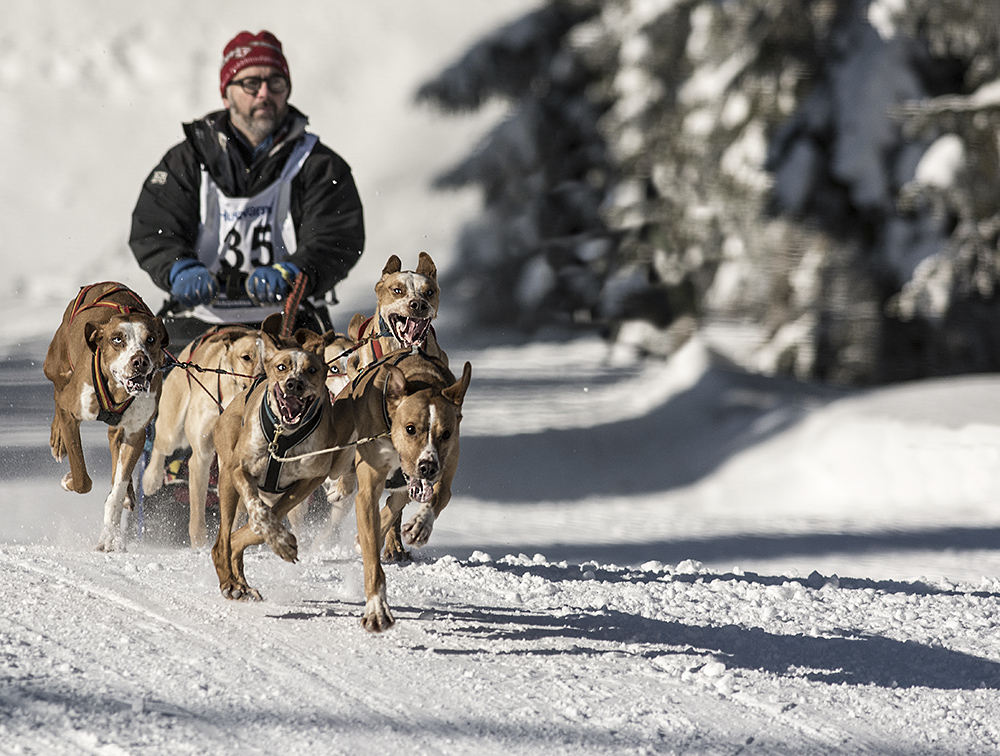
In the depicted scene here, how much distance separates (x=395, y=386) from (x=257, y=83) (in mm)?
2328

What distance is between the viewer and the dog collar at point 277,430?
11.7 ft

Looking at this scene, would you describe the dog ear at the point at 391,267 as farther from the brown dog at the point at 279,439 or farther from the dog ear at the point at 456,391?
the dog ear at the point at 456,391

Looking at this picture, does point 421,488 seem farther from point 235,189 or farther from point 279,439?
point 235,189

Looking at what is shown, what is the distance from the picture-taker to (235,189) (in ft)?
18.0

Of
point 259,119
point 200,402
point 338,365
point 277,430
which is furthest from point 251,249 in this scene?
point 277,430

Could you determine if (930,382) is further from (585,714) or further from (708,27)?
(585,714)

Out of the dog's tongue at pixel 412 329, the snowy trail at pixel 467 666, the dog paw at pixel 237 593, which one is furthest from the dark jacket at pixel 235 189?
the dog paw at pixel 237 593

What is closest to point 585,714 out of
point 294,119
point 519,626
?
point 519,626

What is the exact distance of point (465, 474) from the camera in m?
12.1

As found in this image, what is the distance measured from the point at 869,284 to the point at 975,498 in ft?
10.1

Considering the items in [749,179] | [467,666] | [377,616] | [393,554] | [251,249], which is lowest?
[467,666]

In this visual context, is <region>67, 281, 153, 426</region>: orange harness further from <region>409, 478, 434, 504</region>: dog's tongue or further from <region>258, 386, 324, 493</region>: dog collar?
<region>409, 478, 434, 504</region>: dog's tongue

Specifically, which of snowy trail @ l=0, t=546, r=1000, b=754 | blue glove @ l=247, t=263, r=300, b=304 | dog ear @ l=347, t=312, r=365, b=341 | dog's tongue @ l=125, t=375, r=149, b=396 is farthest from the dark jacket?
snowy trail @ l=0, t=546, r=1000, b=754

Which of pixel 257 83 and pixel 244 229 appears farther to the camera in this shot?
pixel 244 229
